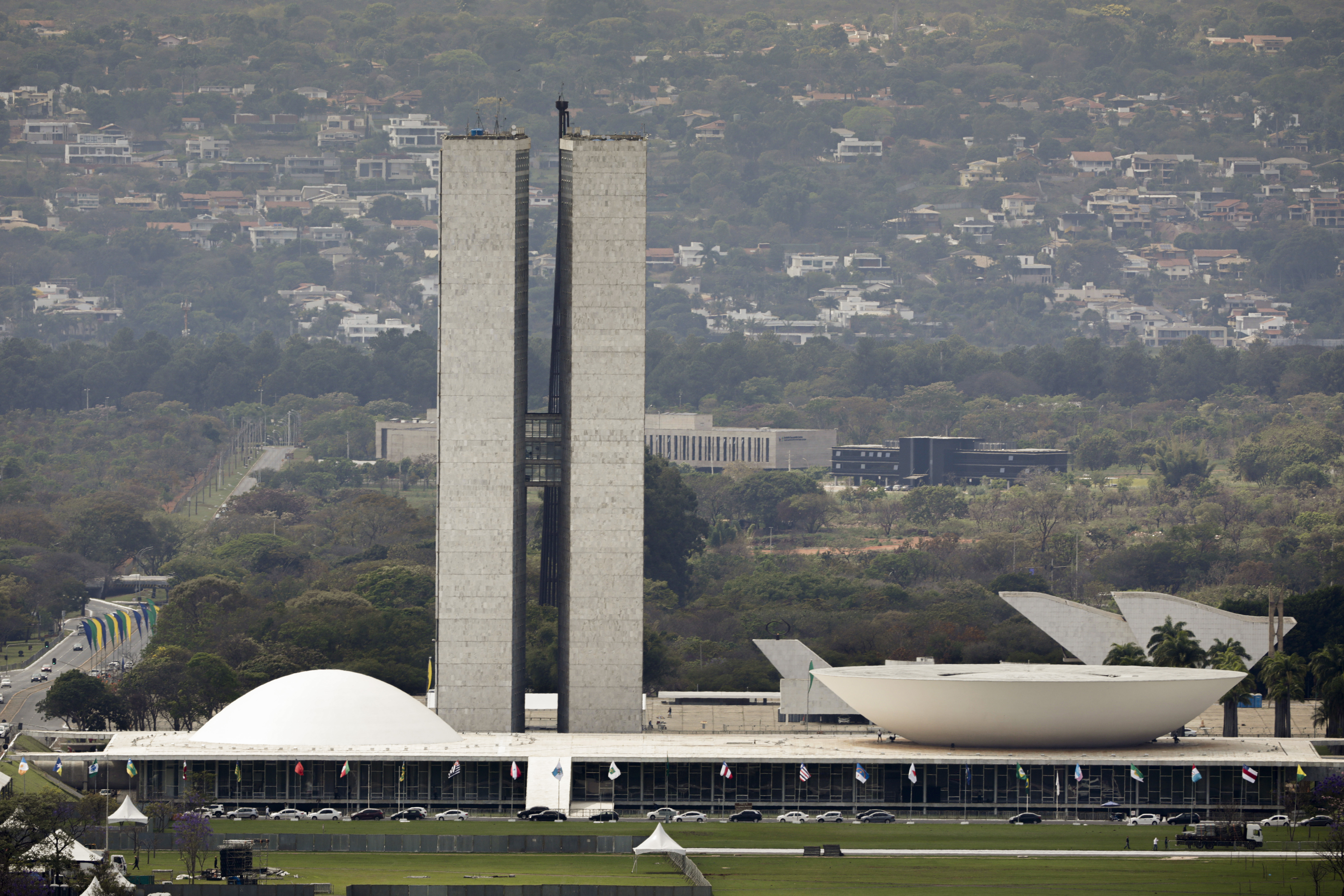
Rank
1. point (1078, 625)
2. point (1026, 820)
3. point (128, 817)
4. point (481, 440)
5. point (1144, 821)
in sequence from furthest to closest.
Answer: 1. point (1078, 625)
2. point (481, 440)
3. point (1026, 820)
4. point (1144, 821)
5. point (128, 817)

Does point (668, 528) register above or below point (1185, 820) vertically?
above

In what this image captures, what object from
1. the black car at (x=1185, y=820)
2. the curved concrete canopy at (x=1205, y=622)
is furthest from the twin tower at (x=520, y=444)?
the curved concrete canopy at (x=1205, y=622)

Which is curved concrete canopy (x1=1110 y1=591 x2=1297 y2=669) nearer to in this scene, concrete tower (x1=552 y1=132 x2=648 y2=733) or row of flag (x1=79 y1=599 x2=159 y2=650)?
concrete tower (x1=552 y1=132 x2=648 y2=733)

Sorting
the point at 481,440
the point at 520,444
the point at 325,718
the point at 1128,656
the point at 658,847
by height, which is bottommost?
the point at 658,847

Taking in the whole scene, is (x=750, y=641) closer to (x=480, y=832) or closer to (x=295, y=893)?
(x=480, y=832)

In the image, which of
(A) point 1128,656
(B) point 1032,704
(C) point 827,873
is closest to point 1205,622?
(A) point 1128,656

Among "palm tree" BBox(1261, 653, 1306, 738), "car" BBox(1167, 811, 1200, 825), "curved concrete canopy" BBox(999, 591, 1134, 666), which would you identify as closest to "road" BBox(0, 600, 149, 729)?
"curved concrete canopy" BBox(999, 591, 1134, 666)

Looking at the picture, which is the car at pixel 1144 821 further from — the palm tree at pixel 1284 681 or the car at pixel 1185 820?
the palm tree at pixel 1284 681

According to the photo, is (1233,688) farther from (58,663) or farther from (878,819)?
(58,663)
